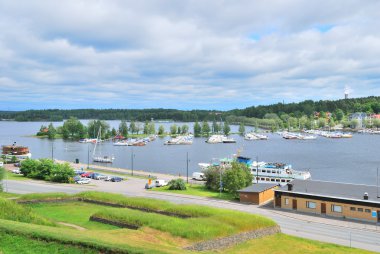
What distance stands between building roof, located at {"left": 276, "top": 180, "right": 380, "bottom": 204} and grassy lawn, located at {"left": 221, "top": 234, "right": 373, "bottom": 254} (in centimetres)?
1059

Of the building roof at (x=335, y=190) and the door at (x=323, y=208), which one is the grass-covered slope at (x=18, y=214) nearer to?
the building roof at (x=335, y=190)

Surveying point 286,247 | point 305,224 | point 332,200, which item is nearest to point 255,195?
point 332,200

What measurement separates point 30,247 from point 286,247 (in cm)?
1735

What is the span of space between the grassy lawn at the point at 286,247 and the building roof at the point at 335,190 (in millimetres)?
10587

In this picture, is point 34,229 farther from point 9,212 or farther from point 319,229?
point 319,229

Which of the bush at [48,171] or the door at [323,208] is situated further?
the bush at [48,171]

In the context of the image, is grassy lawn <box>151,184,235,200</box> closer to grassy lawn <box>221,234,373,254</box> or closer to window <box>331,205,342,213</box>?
window <box>331,205,342,213</box>

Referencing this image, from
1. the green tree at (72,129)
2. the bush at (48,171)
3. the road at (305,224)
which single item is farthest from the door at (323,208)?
the green tree at (72,129)

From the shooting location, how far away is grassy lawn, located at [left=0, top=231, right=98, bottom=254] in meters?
19.5

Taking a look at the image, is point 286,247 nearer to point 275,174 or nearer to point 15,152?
point 275,174

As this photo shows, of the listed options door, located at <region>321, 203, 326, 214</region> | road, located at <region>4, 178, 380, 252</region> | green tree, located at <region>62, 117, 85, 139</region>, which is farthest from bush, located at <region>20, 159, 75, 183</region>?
green tree, located at <region>62, 117, 85, 139</region>

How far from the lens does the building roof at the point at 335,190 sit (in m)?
37.4

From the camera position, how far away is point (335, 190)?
132ft

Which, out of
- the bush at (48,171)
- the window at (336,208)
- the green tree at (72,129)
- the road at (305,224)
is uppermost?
the green tree at (72,129)
